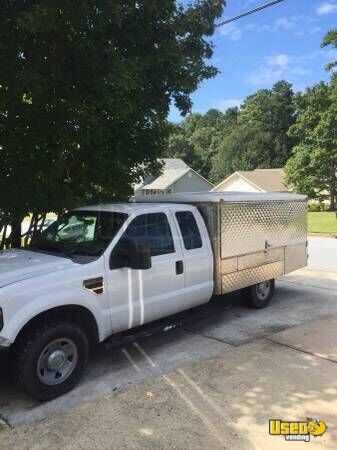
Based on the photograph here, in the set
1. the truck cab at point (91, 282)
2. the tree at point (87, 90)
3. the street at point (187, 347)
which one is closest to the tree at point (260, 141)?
the tree at point (87, 90)

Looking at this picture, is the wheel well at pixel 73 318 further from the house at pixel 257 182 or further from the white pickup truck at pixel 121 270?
the house at pixel 257 182

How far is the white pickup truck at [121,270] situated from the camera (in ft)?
14.9

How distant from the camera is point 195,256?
6293mm

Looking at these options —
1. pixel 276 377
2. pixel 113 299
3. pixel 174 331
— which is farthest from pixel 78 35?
pixel 276 377

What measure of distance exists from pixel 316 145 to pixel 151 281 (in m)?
40.2

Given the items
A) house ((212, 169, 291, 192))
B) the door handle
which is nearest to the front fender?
the door handle

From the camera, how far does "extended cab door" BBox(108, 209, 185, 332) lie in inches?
208

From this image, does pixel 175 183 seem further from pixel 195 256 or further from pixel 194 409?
pixel 194 409

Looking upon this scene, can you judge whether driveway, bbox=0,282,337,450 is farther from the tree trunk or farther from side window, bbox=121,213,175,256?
the tree trunk

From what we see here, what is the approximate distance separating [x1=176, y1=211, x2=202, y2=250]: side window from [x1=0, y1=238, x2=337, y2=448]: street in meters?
1.04

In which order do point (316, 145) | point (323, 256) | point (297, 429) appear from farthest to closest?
point (316, 145) < point (323, 256) < point (297, 429)

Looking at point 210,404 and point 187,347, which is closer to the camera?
point 210,404

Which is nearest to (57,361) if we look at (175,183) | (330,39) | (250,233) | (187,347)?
(187,347)

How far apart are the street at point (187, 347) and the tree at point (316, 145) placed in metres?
34.1
